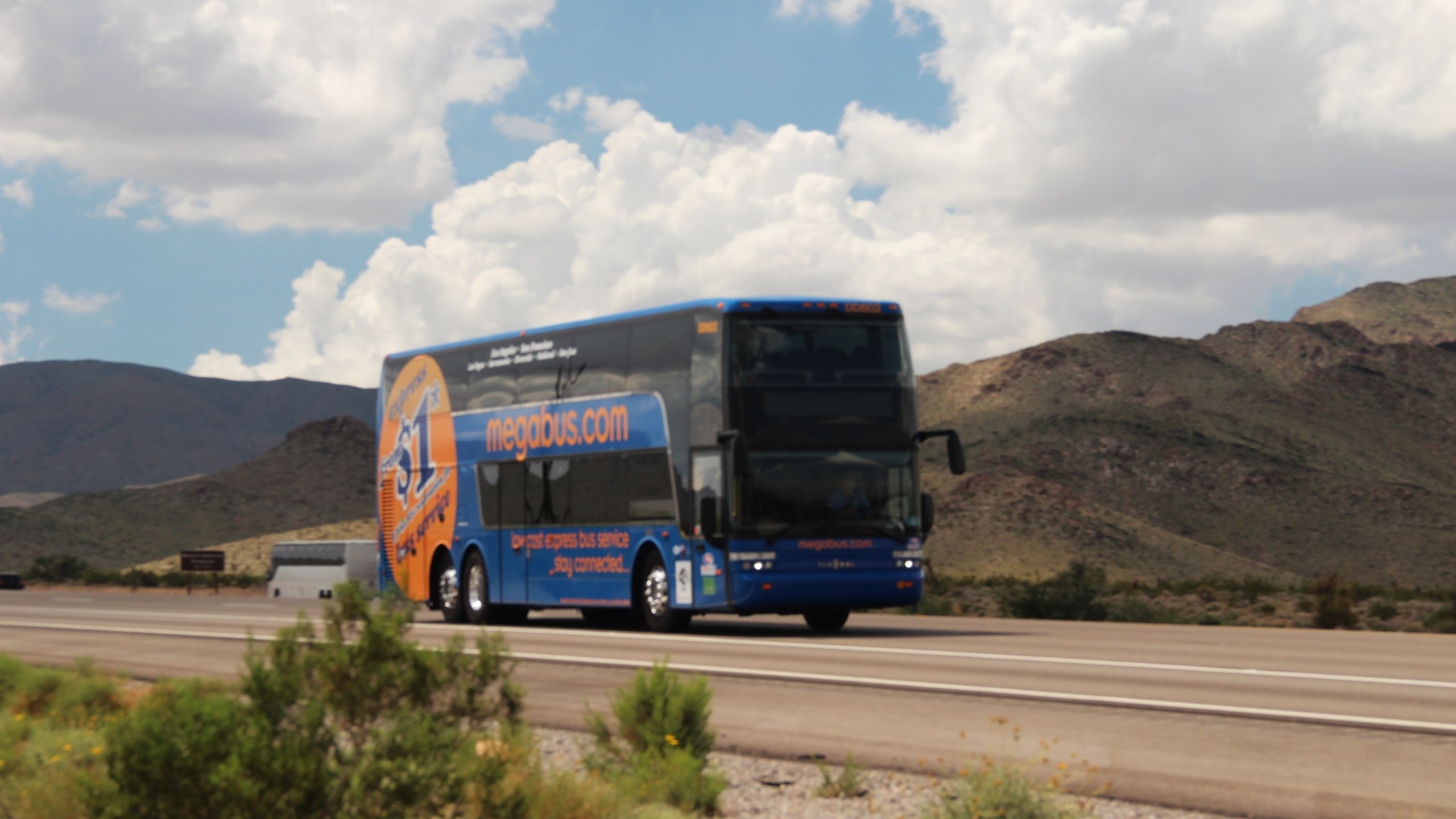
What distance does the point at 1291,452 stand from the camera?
85.1 metres

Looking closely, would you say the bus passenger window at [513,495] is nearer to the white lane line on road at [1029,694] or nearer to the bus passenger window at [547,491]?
the bus passenger window at [547,491]

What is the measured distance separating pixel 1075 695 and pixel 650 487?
9408mm

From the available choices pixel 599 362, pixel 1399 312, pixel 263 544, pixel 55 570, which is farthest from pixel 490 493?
pixel 1399 312

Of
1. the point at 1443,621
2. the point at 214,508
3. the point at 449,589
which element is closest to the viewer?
the point at 449,589

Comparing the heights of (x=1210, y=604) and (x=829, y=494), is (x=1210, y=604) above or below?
below

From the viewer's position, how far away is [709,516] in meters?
20.0

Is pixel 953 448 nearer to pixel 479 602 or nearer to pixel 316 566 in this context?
pixel 479 602

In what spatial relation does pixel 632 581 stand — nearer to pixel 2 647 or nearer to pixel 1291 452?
pixel 2 647

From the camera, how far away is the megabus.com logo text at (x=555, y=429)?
2212 centimetres

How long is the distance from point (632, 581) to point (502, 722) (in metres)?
15.5

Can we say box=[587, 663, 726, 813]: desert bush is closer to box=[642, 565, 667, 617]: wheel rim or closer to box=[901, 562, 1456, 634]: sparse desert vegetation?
box=[642, 565, 667, 617]: wheel rim

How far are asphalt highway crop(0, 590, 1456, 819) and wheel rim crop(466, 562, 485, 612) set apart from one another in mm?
1626

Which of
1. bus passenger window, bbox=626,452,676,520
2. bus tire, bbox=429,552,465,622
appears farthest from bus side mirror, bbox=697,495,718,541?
bus tire, bbox=429,552,465,622

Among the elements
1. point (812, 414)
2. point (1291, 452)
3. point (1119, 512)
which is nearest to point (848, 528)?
point (812, 414)
